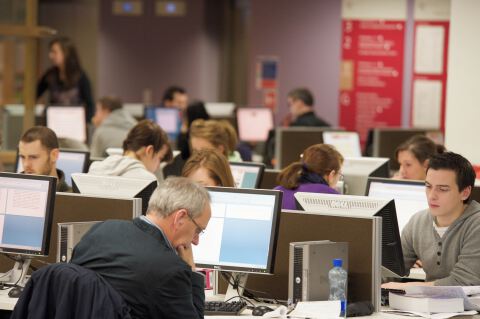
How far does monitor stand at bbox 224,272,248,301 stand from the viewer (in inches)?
191

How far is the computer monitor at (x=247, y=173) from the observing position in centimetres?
684

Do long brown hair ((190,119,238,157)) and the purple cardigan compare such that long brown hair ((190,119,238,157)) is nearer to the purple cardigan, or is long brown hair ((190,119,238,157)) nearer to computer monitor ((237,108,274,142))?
the purple cardigan

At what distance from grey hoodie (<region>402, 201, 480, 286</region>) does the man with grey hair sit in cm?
141

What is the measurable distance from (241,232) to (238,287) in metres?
0.27

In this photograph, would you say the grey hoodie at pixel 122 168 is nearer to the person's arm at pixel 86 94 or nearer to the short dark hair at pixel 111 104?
the short dark hair at pixel 111 104

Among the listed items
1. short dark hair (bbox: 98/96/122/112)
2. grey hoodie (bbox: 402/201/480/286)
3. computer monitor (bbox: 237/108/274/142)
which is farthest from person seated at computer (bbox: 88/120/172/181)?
computer monitor (bbox: 237/108/274/142)

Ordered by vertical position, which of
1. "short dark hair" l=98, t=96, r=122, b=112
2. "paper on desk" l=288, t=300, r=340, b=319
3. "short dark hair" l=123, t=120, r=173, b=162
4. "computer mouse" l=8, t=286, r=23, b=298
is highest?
"short dark hair" l=98, t=96, r=122, b=112

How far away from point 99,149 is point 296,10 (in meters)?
4.31

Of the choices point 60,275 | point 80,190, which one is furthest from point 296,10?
point 60,275

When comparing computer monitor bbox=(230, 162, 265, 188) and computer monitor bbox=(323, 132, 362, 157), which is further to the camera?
computer monitor bbox=(323, 132, 362, 157)

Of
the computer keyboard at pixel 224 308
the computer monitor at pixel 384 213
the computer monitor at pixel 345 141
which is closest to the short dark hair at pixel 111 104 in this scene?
the computer monitor at pixel 345 141

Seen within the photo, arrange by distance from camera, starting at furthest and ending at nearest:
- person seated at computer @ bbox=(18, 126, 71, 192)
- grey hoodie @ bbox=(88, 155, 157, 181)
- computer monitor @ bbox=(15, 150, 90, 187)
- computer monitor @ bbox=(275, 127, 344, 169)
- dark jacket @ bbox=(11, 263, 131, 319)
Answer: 1. computer monitor @ bbox=(275, 127, 344, 169)
2. computer monitor @ bbox=(15, 150, 90, 187)
3. grey hoodie @ bbox=(88, 155, 157, 181)
4. person seated at computer @ bbox=(18, 126, 71, 192)
5. dark jacket @ bbox=(11, 263, 131, 319)

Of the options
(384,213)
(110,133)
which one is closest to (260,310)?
(384,213)

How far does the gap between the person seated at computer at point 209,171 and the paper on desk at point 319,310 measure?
101 centimetres
